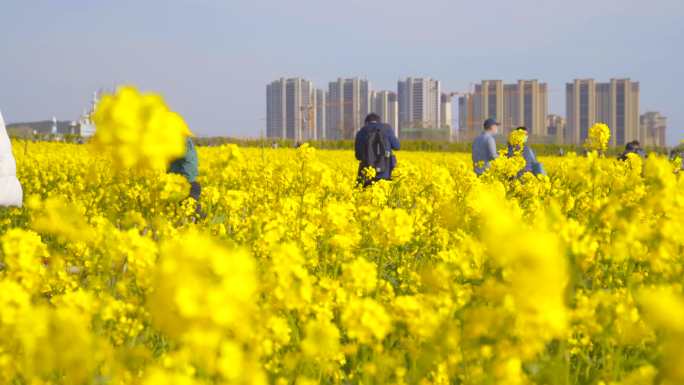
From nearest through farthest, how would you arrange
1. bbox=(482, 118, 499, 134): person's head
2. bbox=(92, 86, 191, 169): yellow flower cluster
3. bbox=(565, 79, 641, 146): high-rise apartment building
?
bbox=(92, 86, 191, 169): yellow flower cluster
bbox=(482, 118, 499, 134): person's head
bbox=(565, 79, 641, 146): high-rise apartment building

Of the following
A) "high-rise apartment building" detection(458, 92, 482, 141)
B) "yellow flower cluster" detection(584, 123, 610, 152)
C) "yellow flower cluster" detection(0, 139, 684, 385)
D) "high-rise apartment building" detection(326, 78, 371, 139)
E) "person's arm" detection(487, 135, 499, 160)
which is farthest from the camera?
"high-rise apartment building" detection(326, 78, 371, 139)

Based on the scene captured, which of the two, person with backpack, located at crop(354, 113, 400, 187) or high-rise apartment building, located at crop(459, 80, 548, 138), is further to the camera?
high-rise apartment building, located at crop(459, 80, 548, 138)

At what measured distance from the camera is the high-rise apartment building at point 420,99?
397 ft

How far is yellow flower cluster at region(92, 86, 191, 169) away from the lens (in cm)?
145

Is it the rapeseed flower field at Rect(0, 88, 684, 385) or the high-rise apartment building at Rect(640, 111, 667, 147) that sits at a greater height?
the high-rise apartment building at Rect(640, 111, 667, 147)

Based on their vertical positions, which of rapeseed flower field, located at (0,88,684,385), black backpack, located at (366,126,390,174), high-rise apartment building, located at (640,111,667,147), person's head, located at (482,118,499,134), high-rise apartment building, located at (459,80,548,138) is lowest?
rapeseed flower field, located at (0,88,684,385)

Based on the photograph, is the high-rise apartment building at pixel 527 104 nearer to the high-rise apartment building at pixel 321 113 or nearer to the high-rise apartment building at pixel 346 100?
the high-rise apartment building at pixel 346 100

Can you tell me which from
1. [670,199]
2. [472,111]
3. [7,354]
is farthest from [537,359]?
[472,111]

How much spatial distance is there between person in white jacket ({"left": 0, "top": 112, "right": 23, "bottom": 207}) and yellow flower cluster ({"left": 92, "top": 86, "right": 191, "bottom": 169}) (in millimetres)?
2967

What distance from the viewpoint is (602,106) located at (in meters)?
100

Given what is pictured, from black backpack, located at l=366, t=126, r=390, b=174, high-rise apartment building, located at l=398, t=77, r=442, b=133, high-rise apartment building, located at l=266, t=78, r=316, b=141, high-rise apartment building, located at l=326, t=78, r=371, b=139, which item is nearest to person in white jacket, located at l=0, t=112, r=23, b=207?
black backpack, located at l=366, t=126, r=390, b=174

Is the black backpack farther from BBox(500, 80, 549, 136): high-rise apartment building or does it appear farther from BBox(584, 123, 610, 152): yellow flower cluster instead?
BBox(500, 80, 549, 136): high-rise apartment building

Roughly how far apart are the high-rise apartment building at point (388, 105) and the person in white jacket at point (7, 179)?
107190 mm

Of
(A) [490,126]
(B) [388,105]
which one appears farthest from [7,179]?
(B) [388,105]
